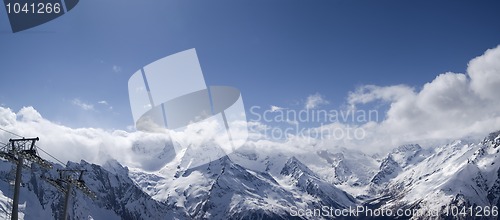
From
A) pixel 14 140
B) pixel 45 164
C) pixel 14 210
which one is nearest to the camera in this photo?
pixel 14 210

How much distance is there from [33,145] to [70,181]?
9.95m

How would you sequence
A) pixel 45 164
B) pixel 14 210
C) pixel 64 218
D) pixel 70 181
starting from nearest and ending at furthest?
pixel 14 210, pixel 45 164, pixel 64 218, pixel 70 181

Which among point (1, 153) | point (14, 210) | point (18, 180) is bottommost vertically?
point (14, 210)

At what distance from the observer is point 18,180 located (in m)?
35.6

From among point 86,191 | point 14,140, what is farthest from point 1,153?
point 86,191

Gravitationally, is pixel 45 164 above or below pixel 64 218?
above

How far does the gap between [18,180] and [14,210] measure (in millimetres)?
2768

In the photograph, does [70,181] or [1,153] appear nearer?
[1,153]

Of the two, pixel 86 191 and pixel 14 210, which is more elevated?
pixel 86 191

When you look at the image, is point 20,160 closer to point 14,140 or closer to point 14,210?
point 14,140

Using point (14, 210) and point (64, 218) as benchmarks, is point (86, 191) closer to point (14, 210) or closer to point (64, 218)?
point (64, 218)

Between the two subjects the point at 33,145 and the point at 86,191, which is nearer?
the point at 33,145

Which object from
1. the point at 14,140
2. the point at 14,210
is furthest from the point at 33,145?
the point at 14,210

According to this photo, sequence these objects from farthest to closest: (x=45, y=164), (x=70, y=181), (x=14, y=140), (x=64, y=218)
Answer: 1. (x=70, y=181)
2. (x=64, y=218)
3. (x=45, y=164)
4. (x=14, y=140)
